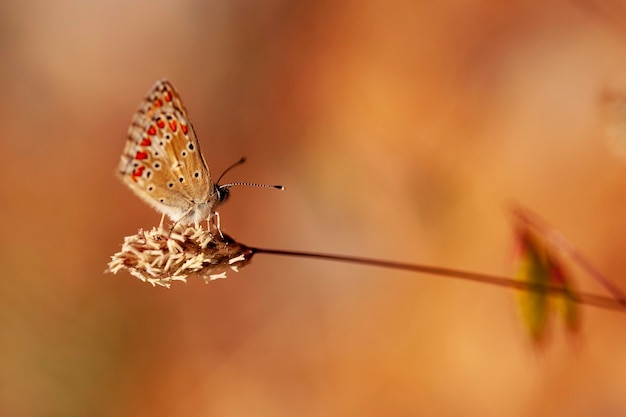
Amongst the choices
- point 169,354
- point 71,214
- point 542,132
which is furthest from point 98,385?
point 542,132

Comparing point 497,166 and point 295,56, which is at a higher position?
point 295,56

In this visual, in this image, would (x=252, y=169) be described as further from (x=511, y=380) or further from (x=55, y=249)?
(x=511, y=380)

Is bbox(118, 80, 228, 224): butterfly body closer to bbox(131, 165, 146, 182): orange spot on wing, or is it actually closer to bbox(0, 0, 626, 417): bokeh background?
bbox(131, 165, 146, 182): orange spot on wing

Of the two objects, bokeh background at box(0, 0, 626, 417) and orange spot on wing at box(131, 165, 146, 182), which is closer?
orange spot on wing at box(131, 165, 146, 182)

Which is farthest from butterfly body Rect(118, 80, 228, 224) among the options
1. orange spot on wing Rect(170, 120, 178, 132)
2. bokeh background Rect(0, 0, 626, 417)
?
bokeh background Rect(0, 0, 626, 417)

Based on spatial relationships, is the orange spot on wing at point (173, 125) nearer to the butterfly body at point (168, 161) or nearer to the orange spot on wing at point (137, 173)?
the butterfly body at point (168, 161)
